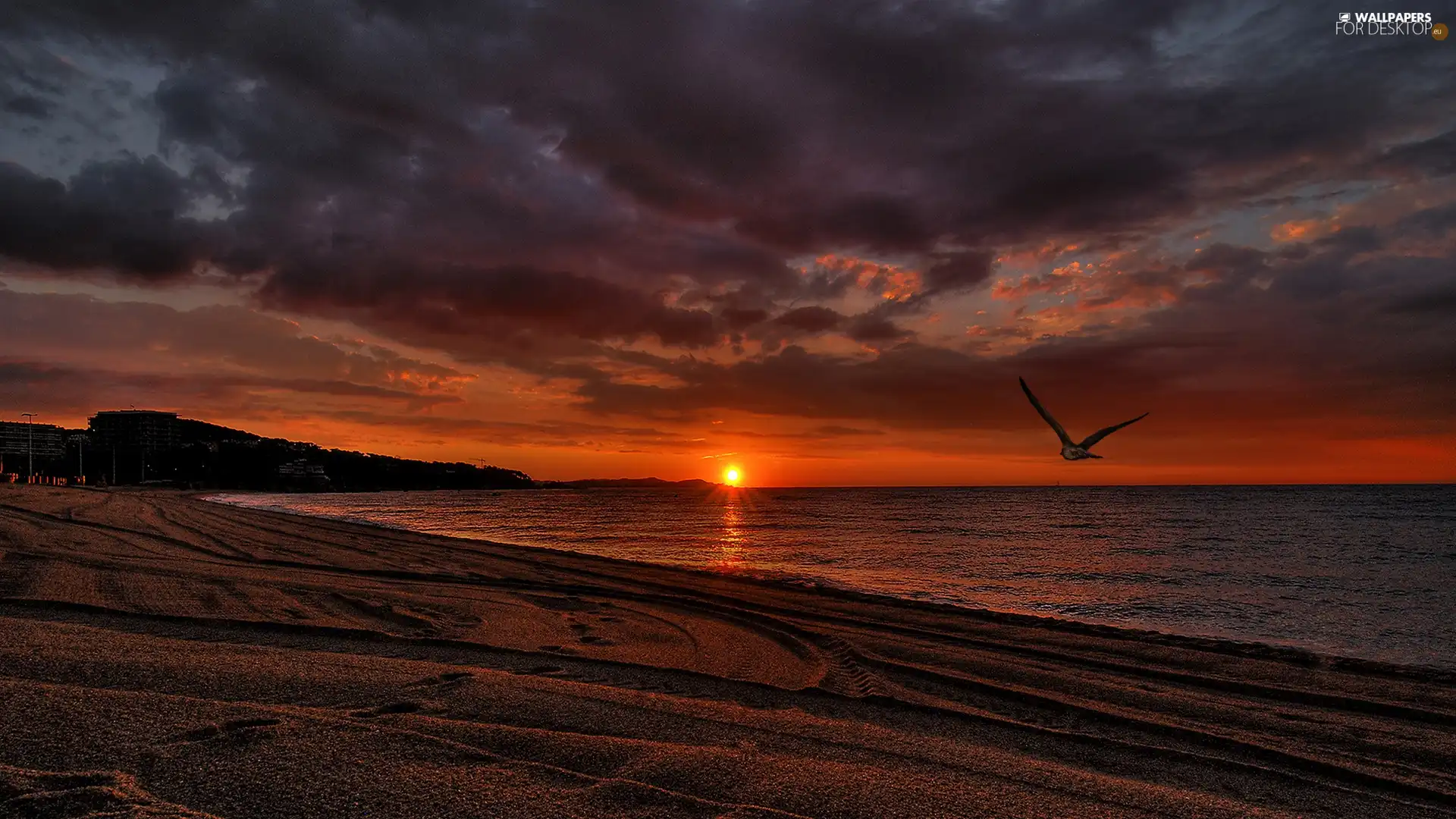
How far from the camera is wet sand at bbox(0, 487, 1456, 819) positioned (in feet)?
14.6

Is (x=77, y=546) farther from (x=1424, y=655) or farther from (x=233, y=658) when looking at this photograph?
(x=1424, y=655)

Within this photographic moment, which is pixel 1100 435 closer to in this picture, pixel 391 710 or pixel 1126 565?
pixel 1126 565

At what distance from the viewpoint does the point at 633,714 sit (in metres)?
A: 6.24

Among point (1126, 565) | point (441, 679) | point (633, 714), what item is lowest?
point (1126, 565)

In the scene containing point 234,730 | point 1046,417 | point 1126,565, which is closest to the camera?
point 234,730

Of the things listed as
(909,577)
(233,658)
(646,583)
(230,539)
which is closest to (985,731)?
(233,658)

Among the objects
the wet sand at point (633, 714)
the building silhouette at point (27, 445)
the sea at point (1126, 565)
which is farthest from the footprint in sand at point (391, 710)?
the building silhouette at point (27, 445)

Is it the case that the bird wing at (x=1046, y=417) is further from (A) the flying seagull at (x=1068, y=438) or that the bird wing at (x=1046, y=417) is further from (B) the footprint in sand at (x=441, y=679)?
(B) the footprint in sand at (x=441, y=679)

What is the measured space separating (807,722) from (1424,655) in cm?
1379

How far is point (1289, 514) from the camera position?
255ft

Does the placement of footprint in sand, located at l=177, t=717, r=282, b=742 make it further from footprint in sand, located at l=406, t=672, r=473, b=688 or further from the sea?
the sea

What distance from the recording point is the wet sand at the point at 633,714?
4.46 metres

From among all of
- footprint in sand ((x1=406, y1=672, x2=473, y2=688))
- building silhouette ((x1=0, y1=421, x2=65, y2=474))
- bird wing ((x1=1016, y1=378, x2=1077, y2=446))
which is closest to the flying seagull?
bird wing ((x1=1016, y1=378, x2=1077, y2=446))

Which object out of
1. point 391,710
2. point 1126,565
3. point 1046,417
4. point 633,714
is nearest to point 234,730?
point 391,710
